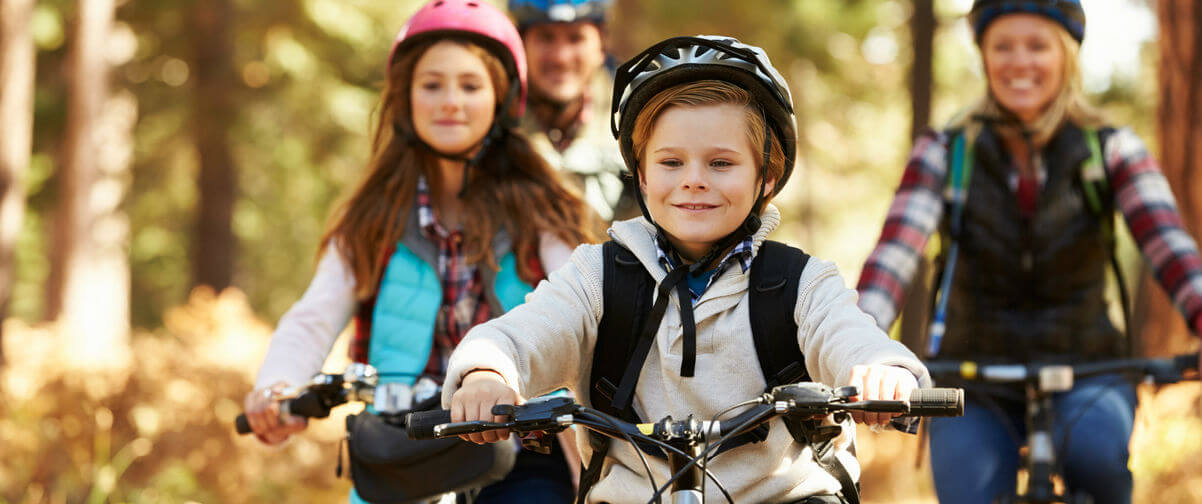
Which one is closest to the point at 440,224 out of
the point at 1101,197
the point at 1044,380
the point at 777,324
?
the point at 777,324

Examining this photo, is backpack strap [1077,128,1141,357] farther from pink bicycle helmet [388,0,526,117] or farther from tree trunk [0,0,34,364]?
tree trunk [0,0,34,364]

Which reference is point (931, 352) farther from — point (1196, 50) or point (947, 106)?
point (947, 106)

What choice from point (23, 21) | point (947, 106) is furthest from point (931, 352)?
point (947, 106)

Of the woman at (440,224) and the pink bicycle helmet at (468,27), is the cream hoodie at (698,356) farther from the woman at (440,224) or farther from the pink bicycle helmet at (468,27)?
the pink bicycle helmet at (468,27)

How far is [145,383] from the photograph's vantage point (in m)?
10.2

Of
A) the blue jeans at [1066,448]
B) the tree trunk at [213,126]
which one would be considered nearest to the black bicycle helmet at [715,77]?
the blue jeans at [1066,448]

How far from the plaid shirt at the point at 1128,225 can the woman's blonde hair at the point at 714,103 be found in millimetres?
1443

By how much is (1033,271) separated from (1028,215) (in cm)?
22

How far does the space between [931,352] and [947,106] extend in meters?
23.8

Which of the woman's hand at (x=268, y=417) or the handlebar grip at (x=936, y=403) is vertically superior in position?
the handlebar grip at (x=936, y=403)

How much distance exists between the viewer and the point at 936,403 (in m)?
2.57

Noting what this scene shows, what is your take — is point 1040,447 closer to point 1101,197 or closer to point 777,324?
point 1101,197

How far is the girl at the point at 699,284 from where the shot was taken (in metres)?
3.05

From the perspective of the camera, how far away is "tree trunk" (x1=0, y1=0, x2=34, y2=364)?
41.0 feet
